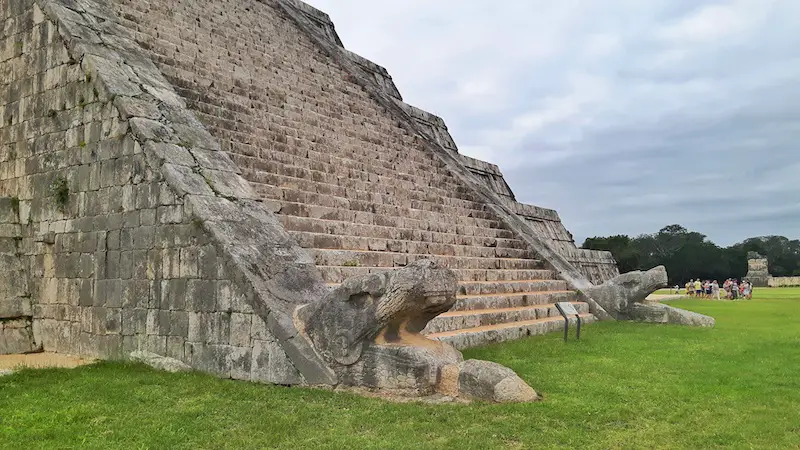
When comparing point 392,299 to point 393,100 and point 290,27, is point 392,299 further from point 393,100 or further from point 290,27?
point 290,27

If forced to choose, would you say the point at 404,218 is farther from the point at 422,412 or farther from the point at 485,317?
the point at 422,412

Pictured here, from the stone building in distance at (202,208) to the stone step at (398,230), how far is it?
3cm

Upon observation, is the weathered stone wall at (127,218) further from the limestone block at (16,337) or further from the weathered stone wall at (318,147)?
the weathered stone wall at (318,147)

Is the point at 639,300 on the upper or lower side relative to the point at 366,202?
lower

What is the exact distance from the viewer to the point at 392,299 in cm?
580

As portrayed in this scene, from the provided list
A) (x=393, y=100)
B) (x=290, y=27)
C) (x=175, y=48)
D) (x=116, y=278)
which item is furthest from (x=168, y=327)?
(x=290, y=27)

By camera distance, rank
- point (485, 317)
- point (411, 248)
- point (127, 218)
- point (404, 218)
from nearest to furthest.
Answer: point (127, 218)
point (485, 317)
point (411, 248)
point (404, 218)

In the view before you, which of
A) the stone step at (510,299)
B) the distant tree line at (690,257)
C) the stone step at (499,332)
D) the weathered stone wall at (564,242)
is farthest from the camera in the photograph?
the distant tree line at (690,257)

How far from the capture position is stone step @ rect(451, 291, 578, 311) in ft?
30.7

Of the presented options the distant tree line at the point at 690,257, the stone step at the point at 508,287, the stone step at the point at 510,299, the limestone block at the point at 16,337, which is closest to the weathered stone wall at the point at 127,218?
the limestone block at the point at 16,337

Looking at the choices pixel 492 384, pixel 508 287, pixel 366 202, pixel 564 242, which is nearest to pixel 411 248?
pixel 366 202

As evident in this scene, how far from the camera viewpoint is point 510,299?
10.4 metres

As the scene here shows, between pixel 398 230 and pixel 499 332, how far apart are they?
2.27 meters

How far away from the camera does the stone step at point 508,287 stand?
10.0 metres
